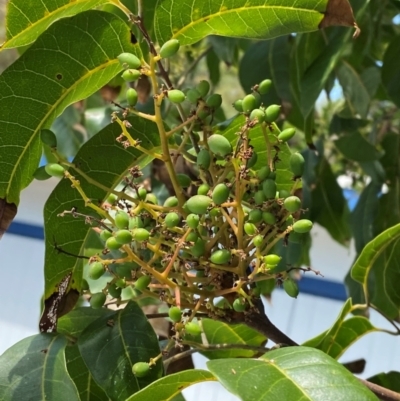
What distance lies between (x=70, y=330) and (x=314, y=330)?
2111mm

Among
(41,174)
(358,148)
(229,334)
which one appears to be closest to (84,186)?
(41,174)

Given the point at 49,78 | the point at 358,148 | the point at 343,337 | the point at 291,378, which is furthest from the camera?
the point at 358,148

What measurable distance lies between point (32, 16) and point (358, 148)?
0.59m

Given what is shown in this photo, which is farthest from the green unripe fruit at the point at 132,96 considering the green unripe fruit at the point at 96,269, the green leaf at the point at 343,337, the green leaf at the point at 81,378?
the green leaf at the point at 343,337

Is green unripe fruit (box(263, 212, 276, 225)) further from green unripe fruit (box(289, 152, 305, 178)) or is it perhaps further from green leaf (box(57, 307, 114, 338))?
green leaf (box(57, 307, 114, 338))

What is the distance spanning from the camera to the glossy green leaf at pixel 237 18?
40 cm

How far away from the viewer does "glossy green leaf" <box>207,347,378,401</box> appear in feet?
0.98

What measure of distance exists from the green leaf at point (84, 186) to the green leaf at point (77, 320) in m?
0.04

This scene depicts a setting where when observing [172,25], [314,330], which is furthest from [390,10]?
[314,330]

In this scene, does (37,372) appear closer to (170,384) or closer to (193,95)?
(170,384)

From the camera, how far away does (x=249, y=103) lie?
39 centimetres

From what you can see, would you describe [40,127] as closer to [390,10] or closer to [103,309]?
[103,309]

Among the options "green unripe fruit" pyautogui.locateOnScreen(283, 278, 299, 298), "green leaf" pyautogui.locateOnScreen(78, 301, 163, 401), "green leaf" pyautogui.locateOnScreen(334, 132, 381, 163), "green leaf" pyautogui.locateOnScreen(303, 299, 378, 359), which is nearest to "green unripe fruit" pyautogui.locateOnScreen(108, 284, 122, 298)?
"green leaf" pyautogui.locateOnScreen(78, 301, 163, 401)

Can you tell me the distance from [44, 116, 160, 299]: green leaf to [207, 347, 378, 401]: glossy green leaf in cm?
18
